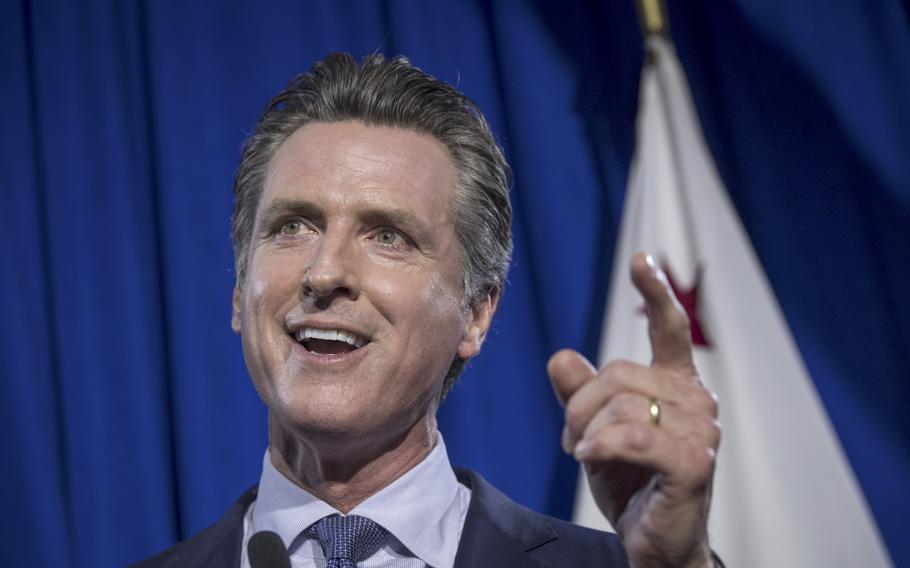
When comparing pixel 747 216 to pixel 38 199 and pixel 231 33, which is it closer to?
pixel 231 33

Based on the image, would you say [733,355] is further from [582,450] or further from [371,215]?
[582,450]

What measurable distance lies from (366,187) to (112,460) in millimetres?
1049

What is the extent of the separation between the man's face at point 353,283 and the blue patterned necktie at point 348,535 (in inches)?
5.5

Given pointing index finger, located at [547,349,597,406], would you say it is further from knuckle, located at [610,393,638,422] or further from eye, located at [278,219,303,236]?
eye, located at [278,219,303,236]

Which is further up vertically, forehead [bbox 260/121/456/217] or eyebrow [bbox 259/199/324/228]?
forehead [bbox 260/121/456/217]

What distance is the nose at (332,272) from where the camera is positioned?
4.54 ft

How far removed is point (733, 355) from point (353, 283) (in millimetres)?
1079

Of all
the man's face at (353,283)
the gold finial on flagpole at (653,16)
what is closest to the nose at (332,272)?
the man's face at (353,283)

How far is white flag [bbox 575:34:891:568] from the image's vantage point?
Result: 2049 mm

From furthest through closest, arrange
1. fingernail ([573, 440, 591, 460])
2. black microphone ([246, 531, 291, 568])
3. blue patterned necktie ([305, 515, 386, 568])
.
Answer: blue patterned necktie ([305, 515, 386, 568]) → black microphone ([246, 531, 291, 568]) → fingernail ([573, 440, 591, 460])

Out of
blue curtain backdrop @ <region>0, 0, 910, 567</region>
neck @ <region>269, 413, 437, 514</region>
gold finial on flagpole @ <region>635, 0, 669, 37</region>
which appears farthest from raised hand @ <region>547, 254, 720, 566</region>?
gold finial on flagpole @ <region>635, 0, 669, 37</region>

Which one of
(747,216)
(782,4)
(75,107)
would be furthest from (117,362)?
(782,4)

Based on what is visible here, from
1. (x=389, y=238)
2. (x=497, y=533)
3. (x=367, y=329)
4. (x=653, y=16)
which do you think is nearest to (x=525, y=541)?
(x=497, y=533)

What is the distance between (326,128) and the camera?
1.64m
